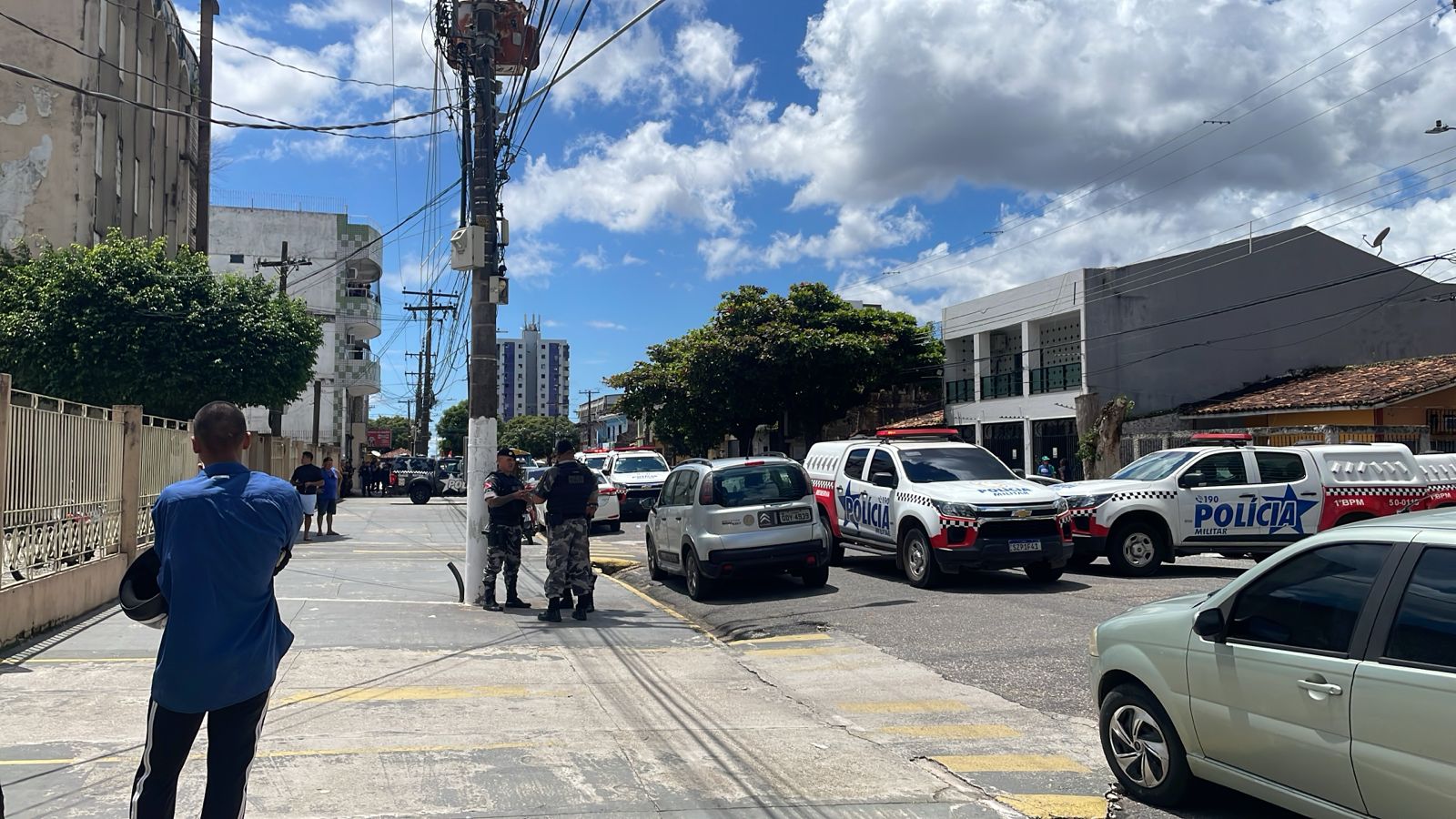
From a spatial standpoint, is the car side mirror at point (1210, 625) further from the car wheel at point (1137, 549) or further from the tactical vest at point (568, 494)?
the car wheel at point (1137, 549)

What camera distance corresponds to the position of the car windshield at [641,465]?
28.2 meters

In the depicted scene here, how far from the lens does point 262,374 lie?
26.4 meters

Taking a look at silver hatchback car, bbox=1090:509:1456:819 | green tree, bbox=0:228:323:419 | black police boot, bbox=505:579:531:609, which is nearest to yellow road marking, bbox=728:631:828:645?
black police boot, bbox=505:579:531:609

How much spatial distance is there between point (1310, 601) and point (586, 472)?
7.88 meters

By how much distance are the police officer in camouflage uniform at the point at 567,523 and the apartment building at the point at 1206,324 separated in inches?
953

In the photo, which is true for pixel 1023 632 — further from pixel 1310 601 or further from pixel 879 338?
pixel 879 338

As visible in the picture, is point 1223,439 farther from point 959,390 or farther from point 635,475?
point 959,390

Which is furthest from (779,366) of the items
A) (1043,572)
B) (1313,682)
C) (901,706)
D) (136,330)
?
(1313,682)

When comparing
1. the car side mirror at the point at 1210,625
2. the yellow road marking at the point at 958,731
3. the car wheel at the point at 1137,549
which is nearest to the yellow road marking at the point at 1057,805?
the car side mirror at the point at 1210,625

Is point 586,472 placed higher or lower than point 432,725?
higher

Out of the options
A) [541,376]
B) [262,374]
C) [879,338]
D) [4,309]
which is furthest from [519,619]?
[541,376]

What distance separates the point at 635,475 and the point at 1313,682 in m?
24.0

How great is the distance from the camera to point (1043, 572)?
1332cm

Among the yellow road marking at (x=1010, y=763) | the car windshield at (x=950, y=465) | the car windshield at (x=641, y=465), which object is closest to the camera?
the yellow road marking at (x=1010, y=763)
